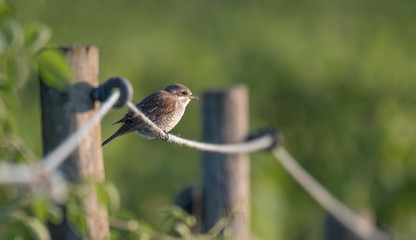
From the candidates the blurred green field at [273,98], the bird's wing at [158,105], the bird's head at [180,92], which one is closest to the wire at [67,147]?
the bird's wing at [158,105]

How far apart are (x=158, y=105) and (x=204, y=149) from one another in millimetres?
351

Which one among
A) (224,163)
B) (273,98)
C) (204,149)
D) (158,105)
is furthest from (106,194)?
(273,98)

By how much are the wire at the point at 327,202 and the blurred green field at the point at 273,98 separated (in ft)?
2.22

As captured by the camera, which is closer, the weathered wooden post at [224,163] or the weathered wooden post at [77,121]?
the weathered wooden post at [77,121]

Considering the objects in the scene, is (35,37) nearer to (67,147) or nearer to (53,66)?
(53,66)

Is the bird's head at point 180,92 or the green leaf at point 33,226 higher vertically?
the green leaf at point 33,226

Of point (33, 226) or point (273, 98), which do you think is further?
point (273, 98)

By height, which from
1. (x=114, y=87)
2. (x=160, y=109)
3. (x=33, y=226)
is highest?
(x=114, y=87)

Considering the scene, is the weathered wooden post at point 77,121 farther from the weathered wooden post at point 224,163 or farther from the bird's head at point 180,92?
the weathered wooden post at point 224,163

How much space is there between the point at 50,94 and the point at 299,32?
790 cm

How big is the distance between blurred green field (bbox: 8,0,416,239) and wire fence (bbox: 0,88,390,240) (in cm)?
92

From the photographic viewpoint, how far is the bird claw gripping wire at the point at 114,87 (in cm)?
229

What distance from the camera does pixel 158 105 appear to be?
3.31 m

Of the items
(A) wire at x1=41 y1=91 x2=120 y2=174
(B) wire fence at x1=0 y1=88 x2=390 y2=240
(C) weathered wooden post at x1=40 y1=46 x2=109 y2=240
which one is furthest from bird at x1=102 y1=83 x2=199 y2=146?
(A) wire at x1=41 y1=91 x2=120 y2=174
